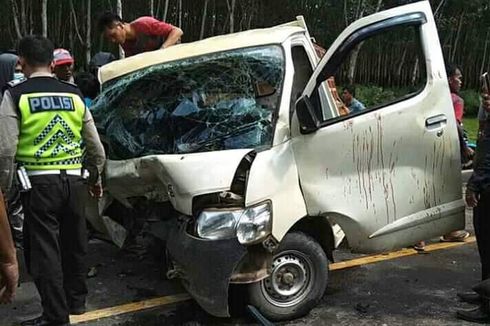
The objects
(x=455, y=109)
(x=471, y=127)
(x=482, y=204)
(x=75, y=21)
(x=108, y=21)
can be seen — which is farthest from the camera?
(x=75, y=21)

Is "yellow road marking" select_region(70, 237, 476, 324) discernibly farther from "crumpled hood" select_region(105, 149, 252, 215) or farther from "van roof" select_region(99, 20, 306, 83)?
"van roof" select_region(99, 20, 306, 83)

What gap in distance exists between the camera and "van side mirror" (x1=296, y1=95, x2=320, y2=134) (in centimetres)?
398

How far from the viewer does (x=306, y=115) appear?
13.1 feet

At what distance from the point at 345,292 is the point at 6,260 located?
299 cm

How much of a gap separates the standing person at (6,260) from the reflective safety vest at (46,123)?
1415 mm

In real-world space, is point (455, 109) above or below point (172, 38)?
below

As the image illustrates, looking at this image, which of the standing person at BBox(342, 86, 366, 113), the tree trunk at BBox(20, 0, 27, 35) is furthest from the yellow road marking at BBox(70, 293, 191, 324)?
the tree trunk at BBox(20, 0, 27, 35)

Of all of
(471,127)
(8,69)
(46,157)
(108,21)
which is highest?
(108,21)

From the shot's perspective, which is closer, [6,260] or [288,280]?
[6,260]

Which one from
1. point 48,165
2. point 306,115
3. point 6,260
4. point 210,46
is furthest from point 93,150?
point 6,260

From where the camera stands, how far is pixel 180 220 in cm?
407

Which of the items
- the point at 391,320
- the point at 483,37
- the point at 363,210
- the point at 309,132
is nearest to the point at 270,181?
the point at 309,132

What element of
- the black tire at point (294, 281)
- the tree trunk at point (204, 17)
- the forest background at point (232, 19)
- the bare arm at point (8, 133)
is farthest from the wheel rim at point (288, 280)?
the tree trunk at point (204, 17)

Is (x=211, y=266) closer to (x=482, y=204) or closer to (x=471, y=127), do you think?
(x=482, y=204)
